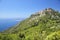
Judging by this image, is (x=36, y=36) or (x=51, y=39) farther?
→ (x=51, y=39)

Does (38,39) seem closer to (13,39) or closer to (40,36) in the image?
(40,36)

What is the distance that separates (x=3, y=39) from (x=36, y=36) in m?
48.5

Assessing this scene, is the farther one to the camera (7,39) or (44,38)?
(7,39)

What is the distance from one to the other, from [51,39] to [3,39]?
47.3m

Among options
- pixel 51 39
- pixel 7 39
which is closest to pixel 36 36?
pixel 51 39

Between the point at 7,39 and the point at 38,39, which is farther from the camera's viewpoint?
the point at 7,39

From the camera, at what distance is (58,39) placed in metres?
75.6

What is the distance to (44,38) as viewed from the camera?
73.4 m

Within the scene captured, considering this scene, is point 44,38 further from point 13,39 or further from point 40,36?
point 13,39

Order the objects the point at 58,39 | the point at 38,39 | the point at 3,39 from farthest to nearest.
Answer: the point at 3,39, the point at 58,39, the point at 38,39

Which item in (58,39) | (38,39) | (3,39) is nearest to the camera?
(38,39)

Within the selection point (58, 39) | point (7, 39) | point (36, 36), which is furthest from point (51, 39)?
point (7, 39)

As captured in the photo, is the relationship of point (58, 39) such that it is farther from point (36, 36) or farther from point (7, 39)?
point (7, 39)

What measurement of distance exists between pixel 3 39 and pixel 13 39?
9.54 meters
